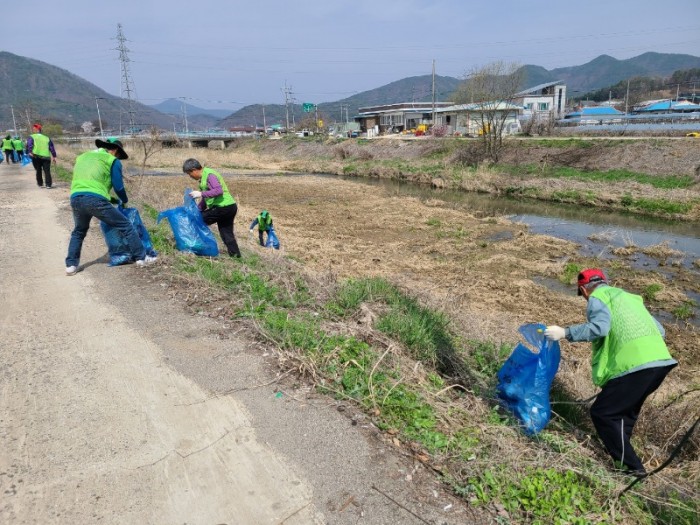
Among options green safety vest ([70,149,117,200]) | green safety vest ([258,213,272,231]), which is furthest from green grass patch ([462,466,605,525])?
green safety vest ([258,213,272,231])

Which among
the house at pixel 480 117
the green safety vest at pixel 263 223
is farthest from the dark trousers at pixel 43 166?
the house at pixel 480 117

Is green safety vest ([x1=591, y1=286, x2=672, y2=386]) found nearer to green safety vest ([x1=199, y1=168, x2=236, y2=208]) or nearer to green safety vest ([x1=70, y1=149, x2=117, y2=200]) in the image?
green safety vest ([x1=199, y1=168, x2=236, y2=208])

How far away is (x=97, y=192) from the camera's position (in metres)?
5.25

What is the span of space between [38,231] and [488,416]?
314 inches

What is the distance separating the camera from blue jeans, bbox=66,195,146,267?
523 cm

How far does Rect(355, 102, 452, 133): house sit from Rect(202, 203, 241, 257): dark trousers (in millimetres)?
54156

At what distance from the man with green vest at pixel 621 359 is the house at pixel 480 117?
83.9 ft

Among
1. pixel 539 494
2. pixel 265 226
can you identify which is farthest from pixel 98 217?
pixel 539 494

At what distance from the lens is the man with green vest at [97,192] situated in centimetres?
523

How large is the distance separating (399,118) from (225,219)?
6525 cm

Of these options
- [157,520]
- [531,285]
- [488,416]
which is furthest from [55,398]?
[531,285]

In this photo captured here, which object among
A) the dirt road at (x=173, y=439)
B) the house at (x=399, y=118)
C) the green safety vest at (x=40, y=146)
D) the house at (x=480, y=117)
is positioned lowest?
the dirt road at (x=173, y=439)

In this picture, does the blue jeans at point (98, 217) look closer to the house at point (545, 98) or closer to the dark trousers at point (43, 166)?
the dark trousers at point (43, 166)

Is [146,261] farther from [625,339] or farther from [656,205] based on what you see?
[656,205]
